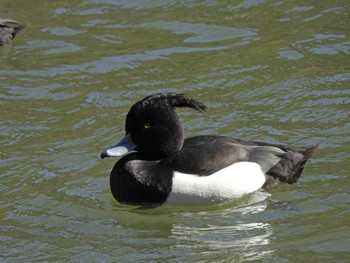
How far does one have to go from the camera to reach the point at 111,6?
12.6 m

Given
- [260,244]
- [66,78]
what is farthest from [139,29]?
[260,244]

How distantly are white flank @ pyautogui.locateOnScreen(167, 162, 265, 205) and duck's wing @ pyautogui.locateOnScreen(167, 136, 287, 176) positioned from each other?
0.15 ft

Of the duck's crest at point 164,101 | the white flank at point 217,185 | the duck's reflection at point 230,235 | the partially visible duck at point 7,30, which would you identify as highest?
the duck's crest at point 164,101

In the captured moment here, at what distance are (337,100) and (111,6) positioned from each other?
14.1ft

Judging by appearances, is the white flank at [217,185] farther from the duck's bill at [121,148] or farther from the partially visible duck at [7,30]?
the partially visible duck at [7,30]

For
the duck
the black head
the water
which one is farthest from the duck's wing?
the water

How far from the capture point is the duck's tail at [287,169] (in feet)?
25.8

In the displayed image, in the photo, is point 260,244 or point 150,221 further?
point 150,221

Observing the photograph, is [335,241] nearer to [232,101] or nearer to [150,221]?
[150,221]

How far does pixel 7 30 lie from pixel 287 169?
5102mm

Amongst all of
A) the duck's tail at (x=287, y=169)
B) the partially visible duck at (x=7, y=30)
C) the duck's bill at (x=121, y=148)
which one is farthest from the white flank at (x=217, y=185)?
the partially visible duck at (x=7, y=30)

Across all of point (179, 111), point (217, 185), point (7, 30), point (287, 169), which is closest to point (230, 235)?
point (217, 185)

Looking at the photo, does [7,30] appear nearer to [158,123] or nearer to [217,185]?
[158,123]

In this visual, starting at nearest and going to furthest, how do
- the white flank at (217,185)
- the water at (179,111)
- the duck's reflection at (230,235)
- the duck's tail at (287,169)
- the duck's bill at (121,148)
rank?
the duck's reflection at (230,235), the water at (179,111), the white flank at (217,185), the duck's bill at (121,148), the duck's tail at (287,169)
